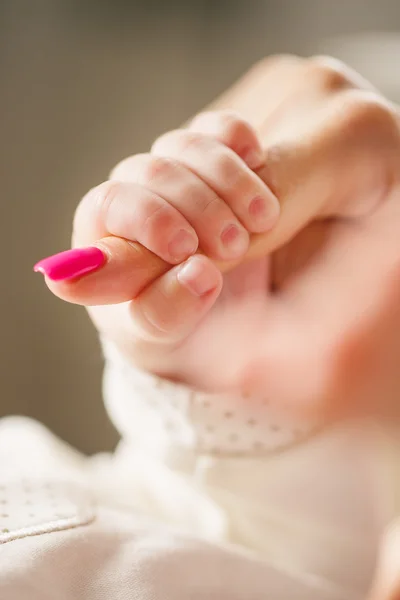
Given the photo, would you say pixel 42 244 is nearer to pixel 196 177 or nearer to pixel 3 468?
pixel 3 468

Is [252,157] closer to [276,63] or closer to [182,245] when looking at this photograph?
[182,245]

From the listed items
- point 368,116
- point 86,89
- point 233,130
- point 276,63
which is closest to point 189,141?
point 233,130

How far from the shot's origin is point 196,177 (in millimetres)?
305

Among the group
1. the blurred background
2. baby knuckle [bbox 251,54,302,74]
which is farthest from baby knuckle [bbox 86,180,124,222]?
the blurred background

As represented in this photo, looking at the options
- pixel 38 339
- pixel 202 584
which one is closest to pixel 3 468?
pixel 202 584

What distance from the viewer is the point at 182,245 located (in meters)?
0.28

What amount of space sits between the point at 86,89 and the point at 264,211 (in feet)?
2.04

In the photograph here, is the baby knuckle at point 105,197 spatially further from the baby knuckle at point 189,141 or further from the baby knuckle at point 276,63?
the baby knuckle at point 276,63

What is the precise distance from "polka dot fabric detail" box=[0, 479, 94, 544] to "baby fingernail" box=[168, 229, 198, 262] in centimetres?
16

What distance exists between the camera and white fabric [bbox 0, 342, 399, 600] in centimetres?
38

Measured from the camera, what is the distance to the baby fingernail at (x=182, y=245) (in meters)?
0.28

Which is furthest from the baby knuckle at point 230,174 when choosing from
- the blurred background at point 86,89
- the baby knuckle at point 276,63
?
the blurred background at point 86,89

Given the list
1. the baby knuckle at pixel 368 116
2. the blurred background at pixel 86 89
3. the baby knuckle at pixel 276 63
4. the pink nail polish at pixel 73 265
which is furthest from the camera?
the blurred background at pixel 86 89

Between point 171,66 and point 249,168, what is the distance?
26.6 inches
